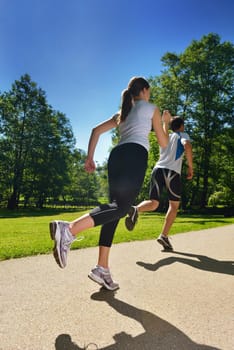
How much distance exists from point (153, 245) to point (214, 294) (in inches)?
88.1

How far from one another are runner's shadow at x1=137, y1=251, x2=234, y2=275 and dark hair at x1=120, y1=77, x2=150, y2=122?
1819 mm

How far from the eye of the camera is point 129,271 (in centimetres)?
291

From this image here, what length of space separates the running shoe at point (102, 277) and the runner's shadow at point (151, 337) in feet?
1.21

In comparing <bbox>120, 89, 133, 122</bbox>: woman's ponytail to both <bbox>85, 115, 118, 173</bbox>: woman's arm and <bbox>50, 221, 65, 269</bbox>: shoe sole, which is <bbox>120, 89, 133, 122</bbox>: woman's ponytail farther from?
<bbox>50, 221, 65, 269</bbox>: shoe sole

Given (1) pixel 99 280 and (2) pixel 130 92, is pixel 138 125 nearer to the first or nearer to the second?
(2) pixel 130 92

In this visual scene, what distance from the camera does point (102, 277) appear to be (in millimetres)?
2324

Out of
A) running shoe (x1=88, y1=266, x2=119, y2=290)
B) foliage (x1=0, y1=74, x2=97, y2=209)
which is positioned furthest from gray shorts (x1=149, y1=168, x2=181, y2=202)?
foliage (x1=0, y1=74, x2=97, y2=209)

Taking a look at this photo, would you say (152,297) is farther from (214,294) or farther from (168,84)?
(168,84)

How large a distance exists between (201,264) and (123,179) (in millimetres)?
1794

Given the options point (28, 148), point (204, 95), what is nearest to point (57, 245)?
point (204, 95)

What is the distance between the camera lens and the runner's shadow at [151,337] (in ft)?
4.76

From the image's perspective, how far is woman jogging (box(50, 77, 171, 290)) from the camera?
7.15 ft

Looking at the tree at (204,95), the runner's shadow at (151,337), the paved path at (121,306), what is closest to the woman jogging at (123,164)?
the paved path at (121,306)

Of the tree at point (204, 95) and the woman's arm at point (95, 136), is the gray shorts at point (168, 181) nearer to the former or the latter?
the woman's arm at point (95, 136)
